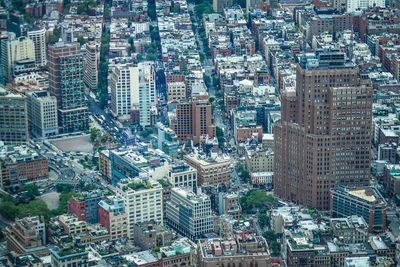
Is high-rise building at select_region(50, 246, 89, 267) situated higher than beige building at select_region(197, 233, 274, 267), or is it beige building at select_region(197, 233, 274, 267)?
beige building at select_region(197, 233, 274, 267)

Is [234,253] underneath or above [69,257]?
above

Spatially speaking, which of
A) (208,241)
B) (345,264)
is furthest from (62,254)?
(345,264)

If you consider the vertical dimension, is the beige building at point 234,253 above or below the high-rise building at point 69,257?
above

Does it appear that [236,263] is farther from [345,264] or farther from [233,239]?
[345,264]

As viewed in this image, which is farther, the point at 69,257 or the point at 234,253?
the point at 69,257

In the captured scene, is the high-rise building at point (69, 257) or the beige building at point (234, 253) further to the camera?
the high-rise building at point (69, 257)

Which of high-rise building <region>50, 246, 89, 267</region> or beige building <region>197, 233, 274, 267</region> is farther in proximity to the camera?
high-rise building <region>50, 246, 89, 267</region>

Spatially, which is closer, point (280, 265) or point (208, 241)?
point (208, 241)

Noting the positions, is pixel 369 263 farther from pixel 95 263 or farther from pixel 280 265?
pixel 95 263

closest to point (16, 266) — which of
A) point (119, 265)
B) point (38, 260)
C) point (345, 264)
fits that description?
point (38, 260)
